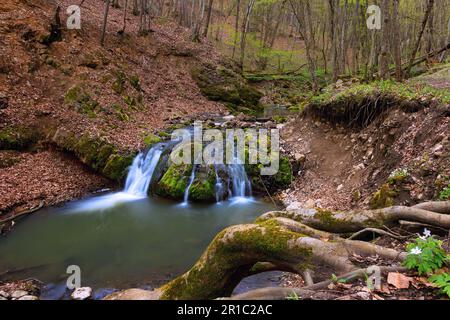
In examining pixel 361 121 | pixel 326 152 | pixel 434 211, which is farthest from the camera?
pixel 326 152

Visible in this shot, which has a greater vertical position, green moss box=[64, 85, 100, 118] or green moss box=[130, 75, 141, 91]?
green moss box=[130, 75, 141, 91]

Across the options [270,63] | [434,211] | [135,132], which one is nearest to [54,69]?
[135,132]

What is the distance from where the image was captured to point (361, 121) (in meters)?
10.6

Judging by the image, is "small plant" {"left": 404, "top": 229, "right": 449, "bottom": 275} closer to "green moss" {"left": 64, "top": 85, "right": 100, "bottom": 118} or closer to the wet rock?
"green moss" {"left": 64, "top": 85, "right": 100, "bottom": 118}

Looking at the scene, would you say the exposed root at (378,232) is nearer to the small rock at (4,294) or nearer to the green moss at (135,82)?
the small rock at (4,294)

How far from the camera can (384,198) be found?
636cm

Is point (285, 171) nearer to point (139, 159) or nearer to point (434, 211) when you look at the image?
point (139, 159)

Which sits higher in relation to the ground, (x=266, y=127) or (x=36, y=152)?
(x=266, y=127)

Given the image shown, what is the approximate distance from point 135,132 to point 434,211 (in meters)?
12.0

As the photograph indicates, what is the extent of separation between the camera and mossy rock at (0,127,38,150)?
37.1ft

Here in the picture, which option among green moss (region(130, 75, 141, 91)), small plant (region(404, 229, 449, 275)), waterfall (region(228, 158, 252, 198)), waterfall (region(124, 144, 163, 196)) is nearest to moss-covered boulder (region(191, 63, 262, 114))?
green moss (region(130, 75, 141, 91))

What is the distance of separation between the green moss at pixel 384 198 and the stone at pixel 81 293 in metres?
5.65

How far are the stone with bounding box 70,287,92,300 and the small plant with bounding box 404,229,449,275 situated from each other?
5.46 metres
